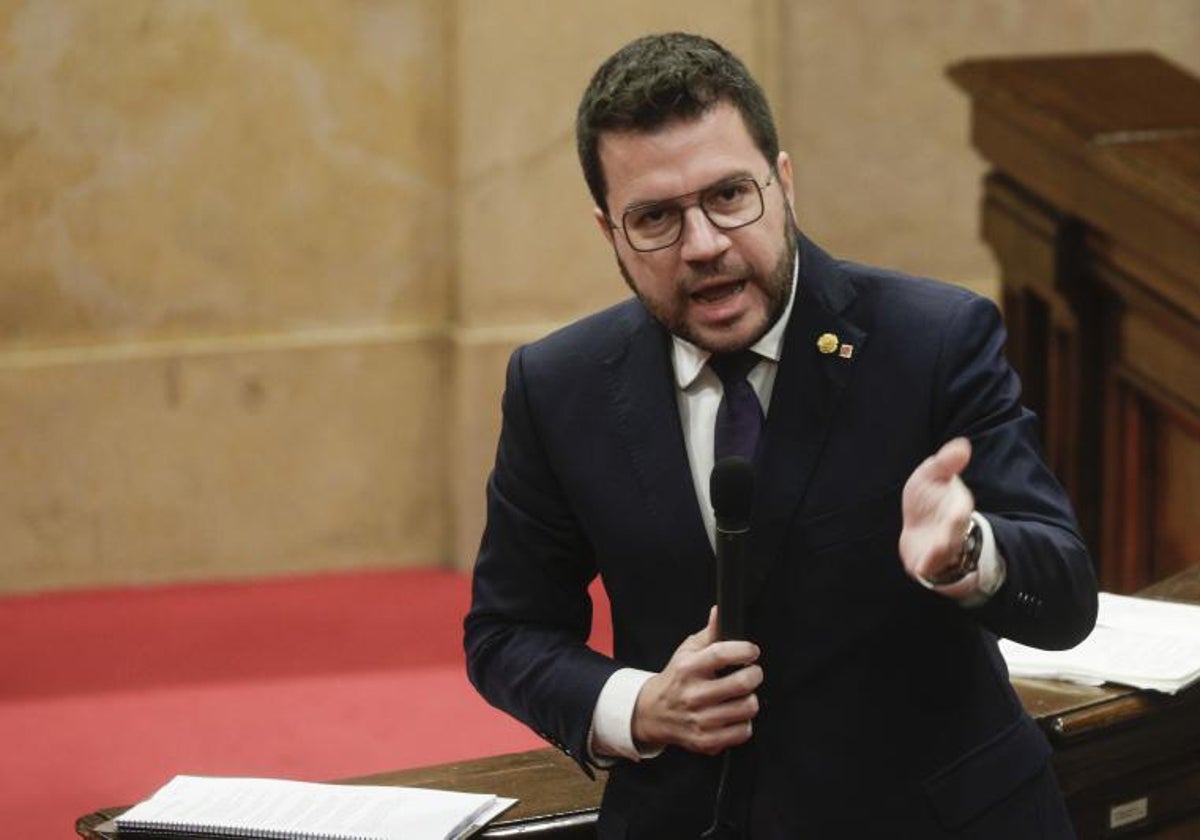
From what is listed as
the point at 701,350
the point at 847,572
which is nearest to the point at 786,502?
the point at 847,572

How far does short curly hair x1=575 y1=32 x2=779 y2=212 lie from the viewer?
2.17 meters

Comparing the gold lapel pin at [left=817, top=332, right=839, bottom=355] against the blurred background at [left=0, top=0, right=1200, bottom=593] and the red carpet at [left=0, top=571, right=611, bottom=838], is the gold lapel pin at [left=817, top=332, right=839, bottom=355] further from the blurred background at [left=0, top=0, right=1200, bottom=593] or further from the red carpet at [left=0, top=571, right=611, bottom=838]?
the blurred background at [left=0, top=0, right=1200, bottom=593]

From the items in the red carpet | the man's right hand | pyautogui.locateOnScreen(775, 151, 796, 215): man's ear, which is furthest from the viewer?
the red carpet

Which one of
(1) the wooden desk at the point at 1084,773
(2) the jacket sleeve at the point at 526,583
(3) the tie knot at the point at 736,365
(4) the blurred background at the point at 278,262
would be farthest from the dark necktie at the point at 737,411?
(4) the blurred background at the point at 278,262

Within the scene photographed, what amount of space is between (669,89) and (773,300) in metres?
0.24

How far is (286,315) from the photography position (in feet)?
18.5

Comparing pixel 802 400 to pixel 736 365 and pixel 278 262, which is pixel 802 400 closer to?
pixel 736 365

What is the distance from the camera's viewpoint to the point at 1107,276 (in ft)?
13.8

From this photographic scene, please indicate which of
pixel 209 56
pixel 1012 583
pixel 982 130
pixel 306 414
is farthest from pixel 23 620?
pixel 1012 583

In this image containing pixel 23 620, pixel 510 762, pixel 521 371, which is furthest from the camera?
pixel 23 620

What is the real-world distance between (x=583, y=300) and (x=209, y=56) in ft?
3.82

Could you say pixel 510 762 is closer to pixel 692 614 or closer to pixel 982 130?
pixel 692 614

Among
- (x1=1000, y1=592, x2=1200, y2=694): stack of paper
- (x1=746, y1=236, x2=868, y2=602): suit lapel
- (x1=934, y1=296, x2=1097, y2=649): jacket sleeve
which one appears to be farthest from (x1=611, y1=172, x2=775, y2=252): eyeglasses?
(x1=1000, y1=592, x2=1200, y2=694): stack of paper

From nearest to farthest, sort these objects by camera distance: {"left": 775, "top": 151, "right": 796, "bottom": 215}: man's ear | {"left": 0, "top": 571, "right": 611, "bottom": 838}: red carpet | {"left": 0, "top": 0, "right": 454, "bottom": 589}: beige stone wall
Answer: {"left": 775, "top": 151, "right": 796, "bottom": 215}: man's ear, {"left": 0, "top": 571, "right": 611, "bottom": 838}: red carpet, {"left": 0, "top": 0, "right": 454, "bottom": 589}: beige stone wall
